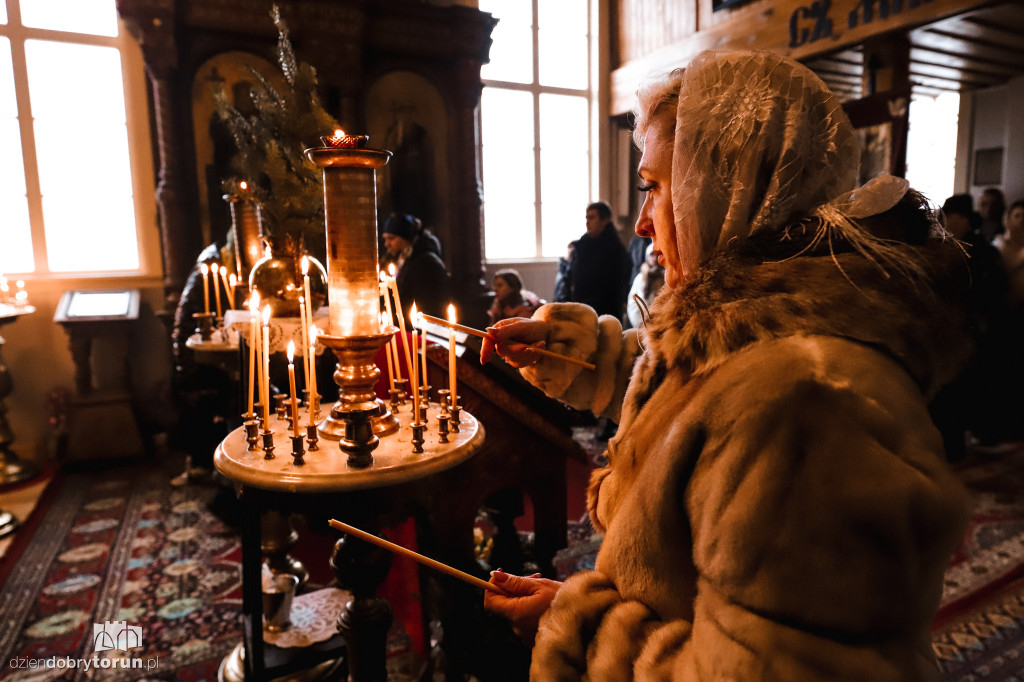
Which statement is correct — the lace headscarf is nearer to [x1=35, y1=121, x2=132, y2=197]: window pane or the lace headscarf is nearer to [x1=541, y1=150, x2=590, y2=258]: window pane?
[x1=35, y1=121, x2=132, y2=197]: window pane

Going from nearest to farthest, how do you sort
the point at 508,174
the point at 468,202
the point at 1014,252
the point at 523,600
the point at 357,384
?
the point at 523,600 → the point at 357,384 → the point at 1014,252 → the point at 468,202 → the point at 508,174

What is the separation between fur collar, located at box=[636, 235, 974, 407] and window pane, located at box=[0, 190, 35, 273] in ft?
18.6

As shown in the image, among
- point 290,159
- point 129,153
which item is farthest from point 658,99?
point 129,153

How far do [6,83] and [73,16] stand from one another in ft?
2.42

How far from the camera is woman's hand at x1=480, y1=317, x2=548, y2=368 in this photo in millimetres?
1420

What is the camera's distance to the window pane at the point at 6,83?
459 cm

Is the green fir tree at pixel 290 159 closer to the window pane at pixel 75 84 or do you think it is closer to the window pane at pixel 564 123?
the window pane at pixel 75 84

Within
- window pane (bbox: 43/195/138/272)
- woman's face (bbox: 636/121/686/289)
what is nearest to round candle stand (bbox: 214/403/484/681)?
woman's face (bbox: 636/121/686/289)

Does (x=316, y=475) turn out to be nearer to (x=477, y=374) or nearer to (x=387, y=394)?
(x=477, y=374)

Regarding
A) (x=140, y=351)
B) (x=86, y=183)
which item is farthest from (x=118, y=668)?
(x=86, y=183)

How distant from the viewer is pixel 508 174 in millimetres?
7359

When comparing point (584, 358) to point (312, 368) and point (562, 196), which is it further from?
point (562, 196)

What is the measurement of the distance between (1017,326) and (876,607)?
444 cm

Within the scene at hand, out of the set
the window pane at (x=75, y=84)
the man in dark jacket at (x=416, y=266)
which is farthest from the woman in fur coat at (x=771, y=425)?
the window pane at (x=75, y=84)
